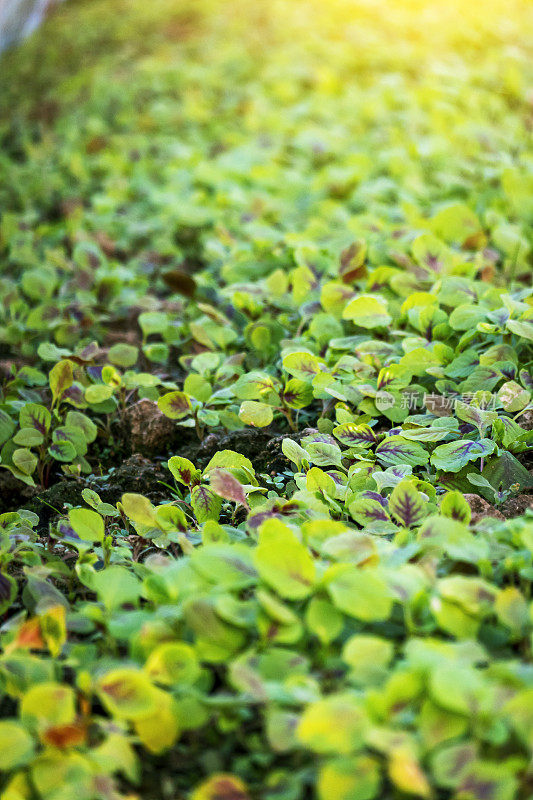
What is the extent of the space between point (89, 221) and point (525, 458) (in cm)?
185

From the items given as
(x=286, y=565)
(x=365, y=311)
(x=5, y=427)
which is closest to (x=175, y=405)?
(x=5, y=427)

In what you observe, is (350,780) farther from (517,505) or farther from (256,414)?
(256,414)

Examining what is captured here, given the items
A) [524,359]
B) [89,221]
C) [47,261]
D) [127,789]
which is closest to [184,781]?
[127,789]

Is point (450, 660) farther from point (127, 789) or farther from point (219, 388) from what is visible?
point (219, 388)

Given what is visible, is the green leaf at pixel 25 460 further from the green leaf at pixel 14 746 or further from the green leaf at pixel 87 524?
the green leaf at pixel 14 746

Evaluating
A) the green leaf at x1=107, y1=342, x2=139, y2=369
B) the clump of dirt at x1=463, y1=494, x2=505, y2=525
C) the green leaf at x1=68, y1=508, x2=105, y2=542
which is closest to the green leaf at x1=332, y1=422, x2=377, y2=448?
the clump of dirt at x1=463, y1=494, x2=505, y2=525

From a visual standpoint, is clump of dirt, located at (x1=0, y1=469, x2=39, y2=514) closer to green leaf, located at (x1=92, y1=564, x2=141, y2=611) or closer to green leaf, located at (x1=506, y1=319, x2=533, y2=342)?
green leaf, located at (x1=92, y1=564, x2=141, y2=611)

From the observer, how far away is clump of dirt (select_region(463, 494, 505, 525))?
1.14 meters

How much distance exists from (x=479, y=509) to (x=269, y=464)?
427mm

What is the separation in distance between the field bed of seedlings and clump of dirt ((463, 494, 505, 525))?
0.04 ft

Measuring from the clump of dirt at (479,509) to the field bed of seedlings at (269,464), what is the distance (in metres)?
0.01

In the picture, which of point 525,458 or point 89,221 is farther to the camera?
point 89,221

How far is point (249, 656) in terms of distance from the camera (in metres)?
0.85

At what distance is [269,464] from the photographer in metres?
1.43
